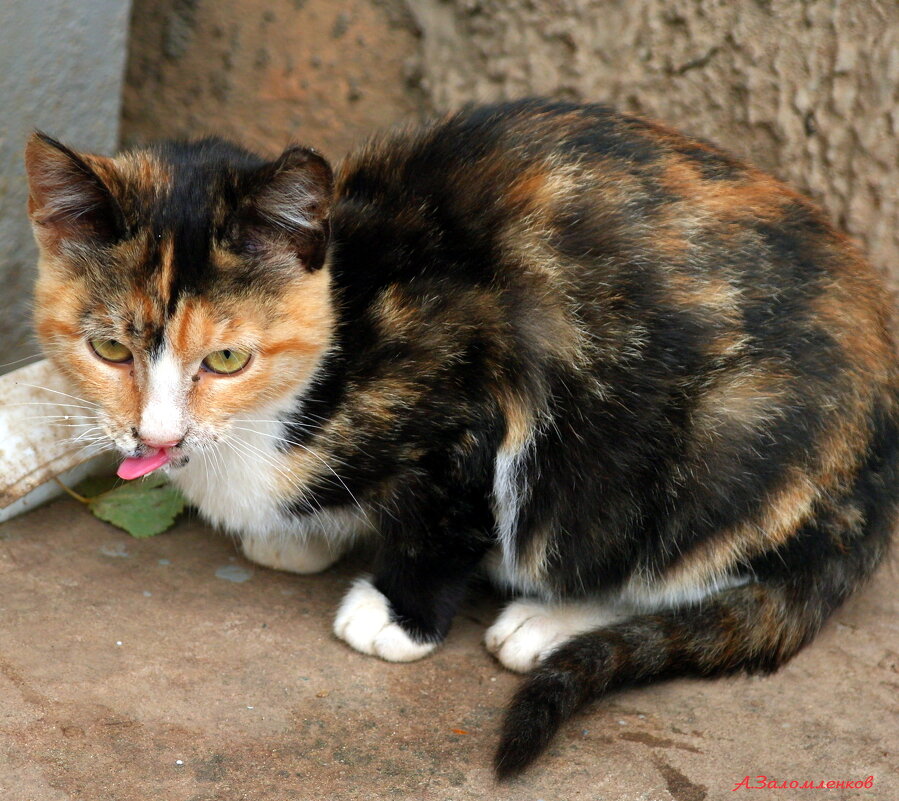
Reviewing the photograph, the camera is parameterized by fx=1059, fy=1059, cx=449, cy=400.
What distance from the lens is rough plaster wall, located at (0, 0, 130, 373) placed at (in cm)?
267

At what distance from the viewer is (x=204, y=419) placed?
205 centimetres

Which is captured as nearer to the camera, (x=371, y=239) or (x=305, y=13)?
(x=371, y=239)

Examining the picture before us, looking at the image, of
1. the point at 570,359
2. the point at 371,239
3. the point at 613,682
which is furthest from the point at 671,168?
the point at 613,682

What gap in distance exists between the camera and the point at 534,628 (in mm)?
2426

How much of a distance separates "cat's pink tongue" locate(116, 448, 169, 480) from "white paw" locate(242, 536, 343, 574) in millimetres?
575

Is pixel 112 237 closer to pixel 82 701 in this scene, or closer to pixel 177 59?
pixel 82 701

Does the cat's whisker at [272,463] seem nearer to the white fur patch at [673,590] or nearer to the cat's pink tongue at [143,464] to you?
the cat's pink tongue at [143,464]

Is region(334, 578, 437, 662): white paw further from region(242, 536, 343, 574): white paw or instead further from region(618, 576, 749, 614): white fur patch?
region(618, 576, 749, 614): white fur patch

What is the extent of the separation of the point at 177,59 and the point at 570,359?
7.16 ft

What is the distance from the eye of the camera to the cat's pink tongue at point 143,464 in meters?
2.10

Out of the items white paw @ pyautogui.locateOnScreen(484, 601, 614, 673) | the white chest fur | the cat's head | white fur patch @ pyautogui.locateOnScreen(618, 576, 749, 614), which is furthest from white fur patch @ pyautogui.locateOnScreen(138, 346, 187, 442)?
white fur patch @ pyautogui.locateOnScreen(618, 576, 749, 614)

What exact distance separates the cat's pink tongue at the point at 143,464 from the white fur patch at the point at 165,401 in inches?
3.7

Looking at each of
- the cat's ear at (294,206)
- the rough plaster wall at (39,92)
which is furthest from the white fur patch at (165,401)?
the rough plaster wall at (39,92)

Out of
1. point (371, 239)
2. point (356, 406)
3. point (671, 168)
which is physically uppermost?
point (671, 168)
